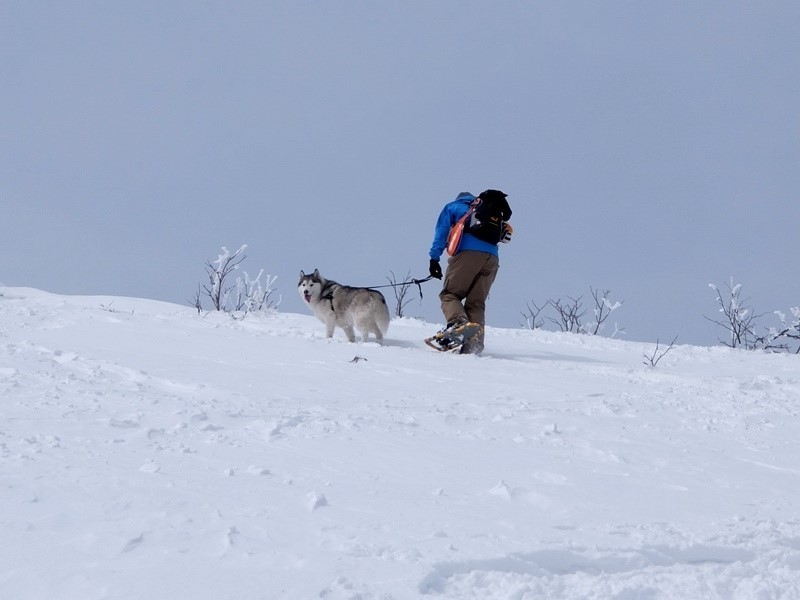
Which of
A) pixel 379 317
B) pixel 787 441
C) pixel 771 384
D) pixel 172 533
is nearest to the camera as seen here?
pixel 172 533

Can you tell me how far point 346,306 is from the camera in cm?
809

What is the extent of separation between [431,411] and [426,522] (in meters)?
1.57

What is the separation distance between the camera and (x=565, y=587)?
1749 millimetres

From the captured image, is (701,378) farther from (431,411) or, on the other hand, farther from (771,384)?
(431,411)

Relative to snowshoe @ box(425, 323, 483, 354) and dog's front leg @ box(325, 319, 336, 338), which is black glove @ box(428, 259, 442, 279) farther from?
dog's front leg @ box(325, 319, 336, 338)

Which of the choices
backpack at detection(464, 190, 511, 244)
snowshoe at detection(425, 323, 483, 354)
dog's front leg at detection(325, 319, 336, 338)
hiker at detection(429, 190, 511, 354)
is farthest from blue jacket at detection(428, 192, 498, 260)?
dog's front leg at detection(325, 319, 336, 338)

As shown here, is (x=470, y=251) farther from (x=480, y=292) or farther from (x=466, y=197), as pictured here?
(x=466, y=197)

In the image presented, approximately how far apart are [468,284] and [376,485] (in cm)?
517

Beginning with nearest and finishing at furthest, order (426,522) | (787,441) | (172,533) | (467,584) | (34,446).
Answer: (467,584), (172,533), (426,522), (34,446), (787,441)

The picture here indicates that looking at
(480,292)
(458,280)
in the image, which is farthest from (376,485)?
(480,292)

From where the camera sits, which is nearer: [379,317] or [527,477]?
[527,477]

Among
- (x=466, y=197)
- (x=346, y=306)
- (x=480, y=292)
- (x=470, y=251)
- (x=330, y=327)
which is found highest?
(x=466, y=197)

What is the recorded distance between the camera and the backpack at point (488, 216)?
727 centimetres

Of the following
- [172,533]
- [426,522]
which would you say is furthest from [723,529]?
[172,533]
